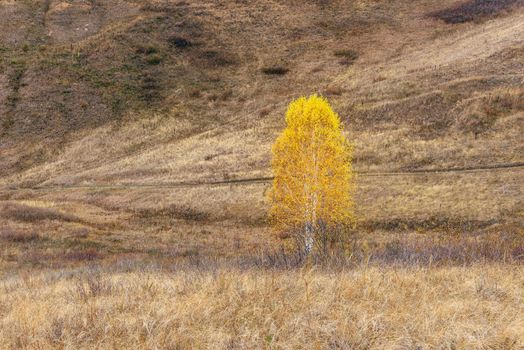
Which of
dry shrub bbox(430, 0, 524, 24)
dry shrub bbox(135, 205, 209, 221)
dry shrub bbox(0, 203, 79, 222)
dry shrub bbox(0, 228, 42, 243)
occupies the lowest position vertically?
dry shrub bbox(135, 205, 209, 221)

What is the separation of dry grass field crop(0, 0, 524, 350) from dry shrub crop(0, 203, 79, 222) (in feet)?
0.80

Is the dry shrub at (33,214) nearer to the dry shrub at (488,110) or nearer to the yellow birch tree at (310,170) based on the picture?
the yellow birch tree at (310,170)

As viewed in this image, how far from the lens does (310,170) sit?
103 feet

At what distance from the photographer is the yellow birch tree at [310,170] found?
31.0m

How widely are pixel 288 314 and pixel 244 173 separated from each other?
43449 millimetres

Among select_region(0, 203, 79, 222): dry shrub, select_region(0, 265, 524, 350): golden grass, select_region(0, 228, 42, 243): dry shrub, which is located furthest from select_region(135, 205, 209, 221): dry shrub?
select_region(0, 265, 524, 350): golden grass

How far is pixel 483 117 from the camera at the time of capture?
48812 mm

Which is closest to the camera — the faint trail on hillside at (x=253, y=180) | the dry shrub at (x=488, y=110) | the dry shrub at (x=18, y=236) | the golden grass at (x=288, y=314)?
the golden grass at (x=288, y=314)

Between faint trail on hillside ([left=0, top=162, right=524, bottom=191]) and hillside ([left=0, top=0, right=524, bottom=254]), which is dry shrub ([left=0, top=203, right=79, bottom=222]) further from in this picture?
faint trail on hillside ([left=0, top=162, right=524, bottom=191])

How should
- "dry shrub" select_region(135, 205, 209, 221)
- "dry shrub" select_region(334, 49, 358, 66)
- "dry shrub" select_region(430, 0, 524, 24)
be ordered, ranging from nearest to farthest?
"dry shrub" select_region(135, 205, 209, 221)
"dry shrub" select_region(334, 49, 358, 66)
"dry shrub" select_region(430, 0, 524, 24)

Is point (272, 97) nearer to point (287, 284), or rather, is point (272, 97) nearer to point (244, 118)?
point (244, 118)

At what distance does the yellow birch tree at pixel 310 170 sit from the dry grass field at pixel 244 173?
250cm

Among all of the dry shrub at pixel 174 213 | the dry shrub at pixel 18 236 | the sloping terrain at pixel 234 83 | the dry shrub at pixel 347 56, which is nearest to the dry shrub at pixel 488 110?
the sloping terrain at pixel 234 83

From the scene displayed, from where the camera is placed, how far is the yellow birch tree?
31047mm
